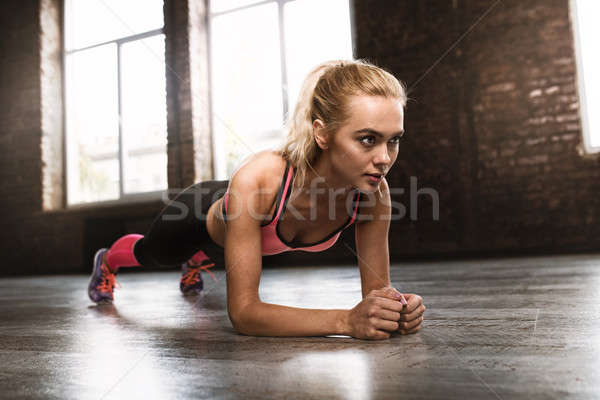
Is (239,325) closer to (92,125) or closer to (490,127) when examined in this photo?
(490,127)

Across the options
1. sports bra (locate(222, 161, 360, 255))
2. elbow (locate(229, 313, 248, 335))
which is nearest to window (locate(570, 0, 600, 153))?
sports bra (locate(222, 161, 360, 255))

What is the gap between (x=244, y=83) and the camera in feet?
15.8

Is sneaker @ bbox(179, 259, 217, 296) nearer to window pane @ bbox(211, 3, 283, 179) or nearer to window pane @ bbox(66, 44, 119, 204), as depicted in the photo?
window pane @ bbox(211, 3, 283, 179)

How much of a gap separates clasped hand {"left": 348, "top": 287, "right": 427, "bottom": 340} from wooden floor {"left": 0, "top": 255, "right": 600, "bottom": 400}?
33 millimetres

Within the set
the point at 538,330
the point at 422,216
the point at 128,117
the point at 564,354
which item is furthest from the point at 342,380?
the point at 128,117

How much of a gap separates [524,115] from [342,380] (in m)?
3.68

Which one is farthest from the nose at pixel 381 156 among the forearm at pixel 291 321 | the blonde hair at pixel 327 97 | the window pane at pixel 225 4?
the window pane at pixel 225 4

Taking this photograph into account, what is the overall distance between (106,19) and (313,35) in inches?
106

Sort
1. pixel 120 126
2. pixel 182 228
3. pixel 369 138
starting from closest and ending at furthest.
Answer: pixel 369 138 < pixel 182 228 < pixel 120 126

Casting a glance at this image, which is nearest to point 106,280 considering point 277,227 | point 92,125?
point 277,227

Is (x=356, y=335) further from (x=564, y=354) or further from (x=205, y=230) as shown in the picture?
(x=205, y=230)

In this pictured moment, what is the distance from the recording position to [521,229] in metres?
3.78

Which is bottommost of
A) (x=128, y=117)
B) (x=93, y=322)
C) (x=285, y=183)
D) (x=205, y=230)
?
(x=93, y=322)

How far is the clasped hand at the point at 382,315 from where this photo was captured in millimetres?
1020
